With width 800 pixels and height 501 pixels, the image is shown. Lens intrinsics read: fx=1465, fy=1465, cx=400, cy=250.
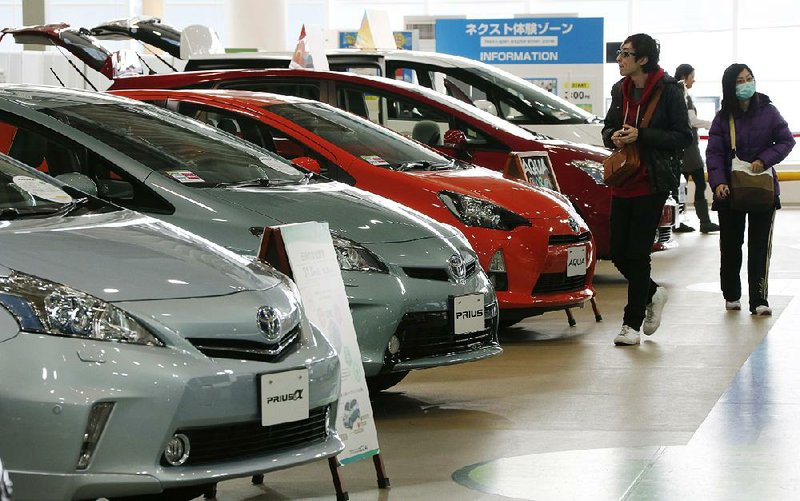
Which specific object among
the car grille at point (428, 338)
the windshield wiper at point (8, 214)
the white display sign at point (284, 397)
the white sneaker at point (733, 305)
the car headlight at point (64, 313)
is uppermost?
the windshield wiper at point (8, 214)

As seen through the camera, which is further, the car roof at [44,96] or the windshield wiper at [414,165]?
the windshield wiper at [414,165]

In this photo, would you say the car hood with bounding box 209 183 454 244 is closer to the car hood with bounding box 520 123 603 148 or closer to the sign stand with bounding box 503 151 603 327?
the sign stand with bounding box 503 151 603 327

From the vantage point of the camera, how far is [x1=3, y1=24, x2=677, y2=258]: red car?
9.72 metres

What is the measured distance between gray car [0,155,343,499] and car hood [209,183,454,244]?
4.66 feet

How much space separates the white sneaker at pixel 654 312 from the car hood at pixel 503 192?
2.46 feet

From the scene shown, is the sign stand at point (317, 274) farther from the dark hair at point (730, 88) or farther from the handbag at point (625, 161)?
the dark hair at point (730, 88)

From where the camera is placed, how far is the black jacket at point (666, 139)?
759 centimetres

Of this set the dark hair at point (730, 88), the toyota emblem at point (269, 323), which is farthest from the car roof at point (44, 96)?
the dark hair at point (730, 88)

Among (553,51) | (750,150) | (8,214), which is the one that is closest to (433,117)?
(750,150)

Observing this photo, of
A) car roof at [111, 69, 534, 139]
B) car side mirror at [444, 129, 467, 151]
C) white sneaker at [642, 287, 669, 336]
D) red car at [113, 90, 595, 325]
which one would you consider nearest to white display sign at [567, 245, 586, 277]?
red car at [113, 90, 595, 325]

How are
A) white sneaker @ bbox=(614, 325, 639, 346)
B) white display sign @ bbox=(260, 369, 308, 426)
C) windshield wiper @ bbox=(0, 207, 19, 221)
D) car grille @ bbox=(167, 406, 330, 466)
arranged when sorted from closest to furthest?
car grille @ bbox=(167, 406, 330, 466)
white display sign @ bbox=(260, 369, 308, 426)
windshield wiper @ bbox=(0, 207, 19, 221)
white sneaker @ bbox=(614, 325, 639, 346)

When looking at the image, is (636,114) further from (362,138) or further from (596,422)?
(596,422)

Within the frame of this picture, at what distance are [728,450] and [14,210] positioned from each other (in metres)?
2.65

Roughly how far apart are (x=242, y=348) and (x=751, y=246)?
570 centimetres
